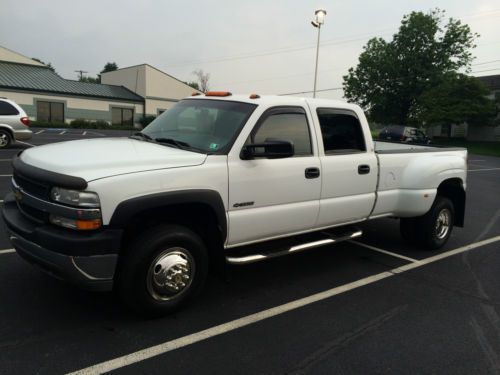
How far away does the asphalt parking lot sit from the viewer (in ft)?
10.4

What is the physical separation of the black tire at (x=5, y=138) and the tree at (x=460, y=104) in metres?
33.4

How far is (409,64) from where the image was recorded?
45469mm

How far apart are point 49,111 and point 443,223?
38965mm

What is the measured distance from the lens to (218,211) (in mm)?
3834

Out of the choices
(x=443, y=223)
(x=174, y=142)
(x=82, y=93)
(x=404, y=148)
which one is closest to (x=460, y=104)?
(x=82, y=93)

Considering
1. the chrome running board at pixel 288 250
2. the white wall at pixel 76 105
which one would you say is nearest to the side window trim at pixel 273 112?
the chrome running board at pixel 288 250

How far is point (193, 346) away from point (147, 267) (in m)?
0.71

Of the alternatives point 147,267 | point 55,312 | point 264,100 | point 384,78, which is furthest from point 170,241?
point 384,78

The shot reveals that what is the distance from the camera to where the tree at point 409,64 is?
4528cm

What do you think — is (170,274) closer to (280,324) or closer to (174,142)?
(280,324)

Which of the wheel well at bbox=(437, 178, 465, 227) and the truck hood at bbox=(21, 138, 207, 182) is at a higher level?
the truck hood at bbox=(21, 138, 207, 182)

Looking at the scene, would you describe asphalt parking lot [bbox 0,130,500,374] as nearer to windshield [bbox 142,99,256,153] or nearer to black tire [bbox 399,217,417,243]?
Result: black tire [bbox 399,217,417,243]

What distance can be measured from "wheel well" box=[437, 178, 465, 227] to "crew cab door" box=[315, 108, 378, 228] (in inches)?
68.1

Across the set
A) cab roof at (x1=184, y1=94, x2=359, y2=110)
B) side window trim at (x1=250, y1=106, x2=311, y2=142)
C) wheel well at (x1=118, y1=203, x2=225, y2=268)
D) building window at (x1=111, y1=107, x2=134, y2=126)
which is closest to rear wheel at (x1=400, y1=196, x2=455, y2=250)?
cab roof at (x1=184, y1=94, x2=359, y2=110)
